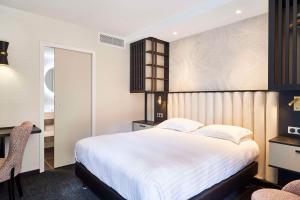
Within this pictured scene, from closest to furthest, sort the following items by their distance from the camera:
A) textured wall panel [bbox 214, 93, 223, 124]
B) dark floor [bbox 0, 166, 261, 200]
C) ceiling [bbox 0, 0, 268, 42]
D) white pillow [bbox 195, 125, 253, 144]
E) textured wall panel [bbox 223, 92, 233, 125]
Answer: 1. dark floor [bbox 0, 166, 261, 200]
2. white pillow [bbox 195, 125, 253, 144]
3. ceiling [bbox 0, 0, 268, 42]
4. textured wall panel [bbox 223, 92, 233, 125]
5. textured wall panel [bbox 214, 93, 223, 124]

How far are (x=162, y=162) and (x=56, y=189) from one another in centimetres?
170

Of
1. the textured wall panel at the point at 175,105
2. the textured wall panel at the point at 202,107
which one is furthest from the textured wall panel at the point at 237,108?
the textured wall panel at the point at 175,105

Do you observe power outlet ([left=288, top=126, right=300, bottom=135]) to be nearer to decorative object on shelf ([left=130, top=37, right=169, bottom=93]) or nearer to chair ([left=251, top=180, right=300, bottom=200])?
chair ([left=251, top=180, right=300, bottom=200])

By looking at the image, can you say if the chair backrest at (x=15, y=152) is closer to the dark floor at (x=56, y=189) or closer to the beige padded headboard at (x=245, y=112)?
the dark floor at (x=56, y=189)

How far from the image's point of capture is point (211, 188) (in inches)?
71.6

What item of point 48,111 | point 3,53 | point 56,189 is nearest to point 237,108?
point 56,189

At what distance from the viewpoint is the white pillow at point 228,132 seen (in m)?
2.47

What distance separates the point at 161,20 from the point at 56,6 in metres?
1.64

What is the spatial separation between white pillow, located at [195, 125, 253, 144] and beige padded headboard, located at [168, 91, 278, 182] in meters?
0.19

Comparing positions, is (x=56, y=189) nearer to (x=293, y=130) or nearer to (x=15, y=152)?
(x=15, y=152)

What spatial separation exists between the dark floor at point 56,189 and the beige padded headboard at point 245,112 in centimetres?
57

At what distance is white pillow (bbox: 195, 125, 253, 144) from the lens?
8.09ft

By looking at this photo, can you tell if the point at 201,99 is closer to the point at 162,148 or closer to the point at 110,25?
the point at 162,148

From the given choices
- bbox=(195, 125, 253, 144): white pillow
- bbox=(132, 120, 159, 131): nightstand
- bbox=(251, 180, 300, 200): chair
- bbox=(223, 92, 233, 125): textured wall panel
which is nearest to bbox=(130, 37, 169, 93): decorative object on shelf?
bbox=(132, 120, 159, 131): nightstand
